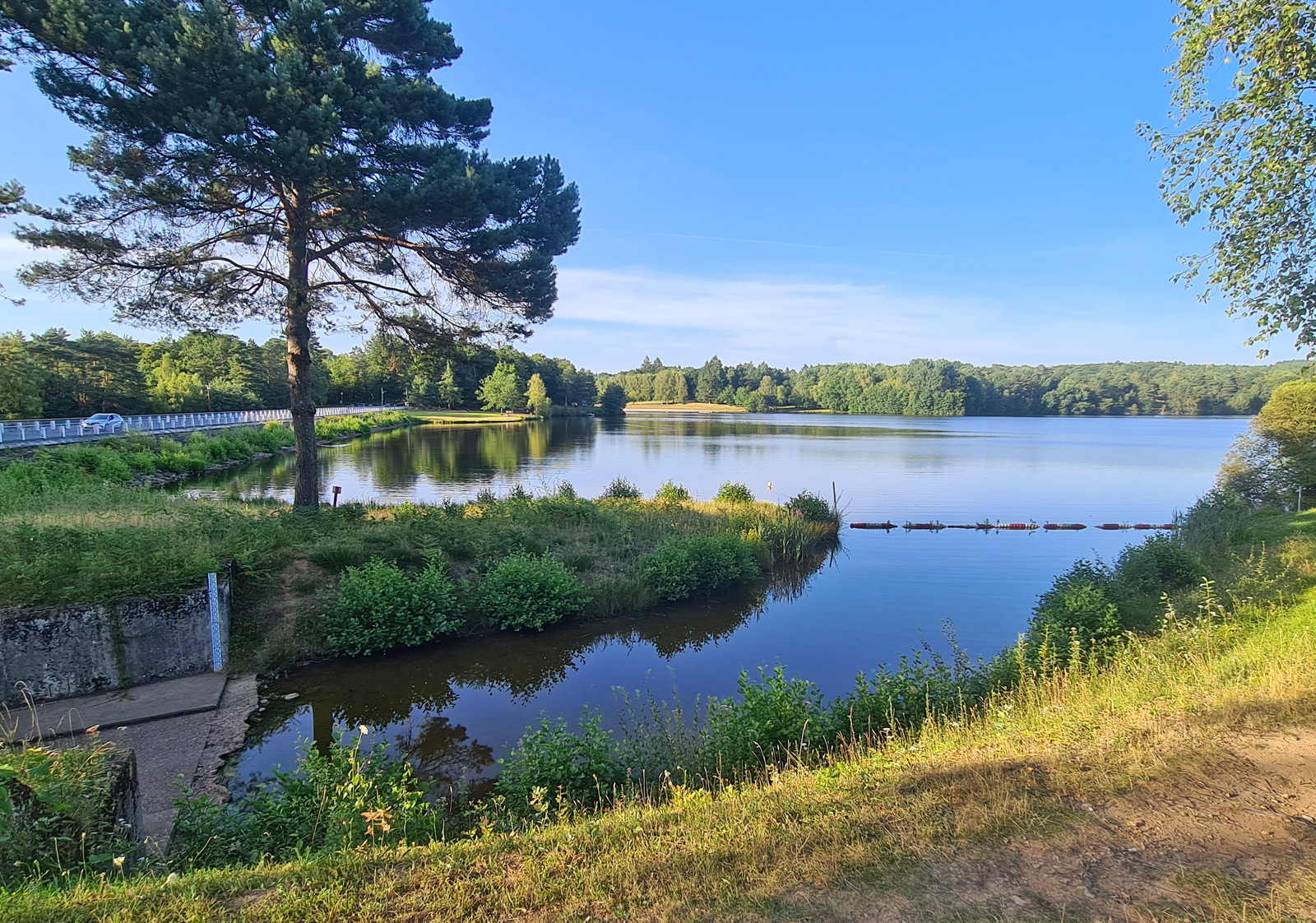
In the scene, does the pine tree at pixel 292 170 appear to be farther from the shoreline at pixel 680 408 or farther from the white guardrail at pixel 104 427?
the shoreline at pixel 680 408

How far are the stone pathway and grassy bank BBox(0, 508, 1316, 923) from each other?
8.16 feet

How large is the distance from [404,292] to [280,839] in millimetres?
12482

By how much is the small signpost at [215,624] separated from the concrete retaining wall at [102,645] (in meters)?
0.05

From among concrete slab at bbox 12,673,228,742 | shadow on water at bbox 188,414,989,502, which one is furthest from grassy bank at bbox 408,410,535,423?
concrete slab at bbox 12,673,228,742

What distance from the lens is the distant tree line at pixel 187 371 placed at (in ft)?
50.5

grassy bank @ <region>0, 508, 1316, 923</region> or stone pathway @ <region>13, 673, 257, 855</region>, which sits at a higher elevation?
grassy bank @ <region>0, 508, 1316, 923</region>

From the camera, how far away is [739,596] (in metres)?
14.3

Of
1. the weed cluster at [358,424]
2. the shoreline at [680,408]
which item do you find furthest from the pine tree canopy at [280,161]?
the shoreline at [680,408]

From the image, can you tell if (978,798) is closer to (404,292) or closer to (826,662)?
(826,662)

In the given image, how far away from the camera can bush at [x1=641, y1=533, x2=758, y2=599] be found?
1328 centimetres

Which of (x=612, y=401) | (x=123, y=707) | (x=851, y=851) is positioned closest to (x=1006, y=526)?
(x=851, y=851)

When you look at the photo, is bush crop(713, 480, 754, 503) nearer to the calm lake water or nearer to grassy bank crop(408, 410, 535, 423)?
the calm lake water

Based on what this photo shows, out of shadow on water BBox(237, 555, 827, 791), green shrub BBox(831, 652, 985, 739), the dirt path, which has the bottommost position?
shadow on water BBox(237, 555, 827, 791)

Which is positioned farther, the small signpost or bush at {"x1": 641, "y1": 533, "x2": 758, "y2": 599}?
bush at {"x1": 641, "y1": 533, "x2": 758, "y2": 599}
